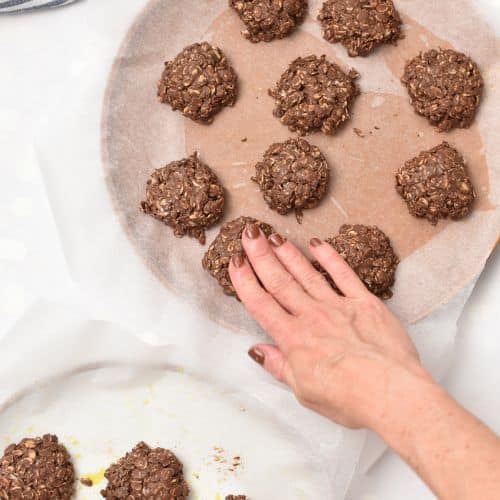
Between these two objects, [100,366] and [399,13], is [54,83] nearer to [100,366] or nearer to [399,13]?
[100,366]

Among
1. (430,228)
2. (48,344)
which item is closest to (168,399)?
(48,344)

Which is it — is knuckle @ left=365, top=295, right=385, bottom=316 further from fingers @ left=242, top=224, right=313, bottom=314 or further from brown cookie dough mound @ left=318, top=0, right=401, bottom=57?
brown cookie dough mound @ left=318, top=0, right=401, bottom=57

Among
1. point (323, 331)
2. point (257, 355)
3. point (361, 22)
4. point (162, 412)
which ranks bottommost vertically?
point (162, 412)

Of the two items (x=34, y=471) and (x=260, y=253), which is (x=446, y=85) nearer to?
(x=260, y=253)

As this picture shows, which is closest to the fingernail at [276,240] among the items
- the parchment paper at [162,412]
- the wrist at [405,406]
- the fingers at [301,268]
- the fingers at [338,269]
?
the fingers at [301,268]

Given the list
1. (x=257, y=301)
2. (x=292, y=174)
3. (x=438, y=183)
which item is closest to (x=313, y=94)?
(x=292, y=174)
